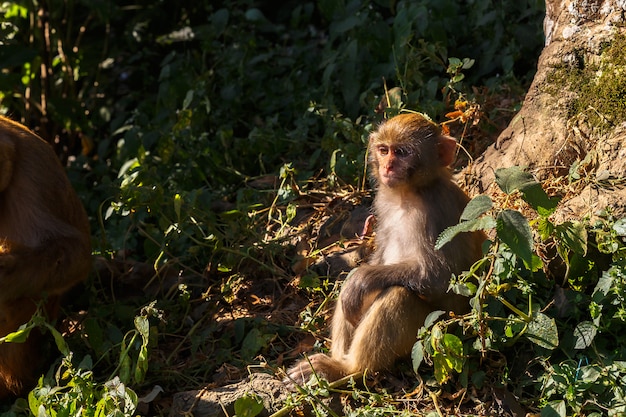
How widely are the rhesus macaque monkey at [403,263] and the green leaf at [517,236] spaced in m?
0.48

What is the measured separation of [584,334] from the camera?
438cm

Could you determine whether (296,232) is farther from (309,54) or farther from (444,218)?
(309,54)

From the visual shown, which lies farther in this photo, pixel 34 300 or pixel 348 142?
pixel 348 142

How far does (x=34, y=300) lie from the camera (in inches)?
202

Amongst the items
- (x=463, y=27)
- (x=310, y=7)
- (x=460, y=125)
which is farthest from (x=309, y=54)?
(x=460, y=125)

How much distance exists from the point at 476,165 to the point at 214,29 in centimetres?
323

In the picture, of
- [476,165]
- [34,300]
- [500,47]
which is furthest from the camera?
[500,47]

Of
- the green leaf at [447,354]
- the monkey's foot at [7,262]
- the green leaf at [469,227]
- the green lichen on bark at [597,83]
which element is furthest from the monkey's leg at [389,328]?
the monkey's foot at [7,262]

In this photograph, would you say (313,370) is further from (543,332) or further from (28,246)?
(28,246)

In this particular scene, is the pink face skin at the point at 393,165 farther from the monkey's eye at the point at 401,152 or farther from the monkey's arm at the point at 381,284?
the monkey's arm at the point at 381,284

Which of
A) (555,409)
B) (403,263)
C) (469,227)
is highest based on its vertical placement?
(469,227)

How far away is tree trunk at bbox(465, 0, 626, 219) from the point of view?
4852mm

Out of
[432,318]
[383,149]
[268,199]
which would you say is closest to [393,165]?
[383,149]

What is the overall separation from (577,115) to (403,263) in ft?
4.44
